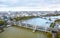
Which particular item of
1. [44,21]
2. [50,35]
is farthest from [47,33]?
[44,21]

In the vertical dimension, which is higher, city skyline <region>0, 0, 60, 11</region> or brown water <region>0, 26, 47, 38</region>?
city skyline <region>0, 0, 60, 11</region>

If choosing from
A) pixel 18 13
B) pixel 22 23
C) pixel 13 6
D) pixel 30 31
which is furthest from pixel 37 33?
pixel 13 6

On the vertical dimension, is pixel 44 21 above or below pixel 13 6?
below

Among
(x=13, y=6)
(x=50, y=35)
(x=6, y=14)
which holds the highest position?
(x=13, y=6)

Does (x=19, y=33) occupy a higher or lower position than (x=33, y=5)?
lower

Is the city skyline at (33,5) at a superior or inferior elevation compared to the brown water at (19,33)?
superior

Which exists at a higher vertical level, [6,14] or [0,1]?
[0,1]

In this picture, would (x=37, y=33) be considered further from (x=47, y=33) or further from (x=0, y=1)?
(x=0, y=1)

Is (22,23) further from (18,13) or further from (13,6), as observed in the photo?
(13,6)

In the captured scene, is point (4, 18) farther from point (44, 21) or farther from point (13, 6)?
point (44, 21)
